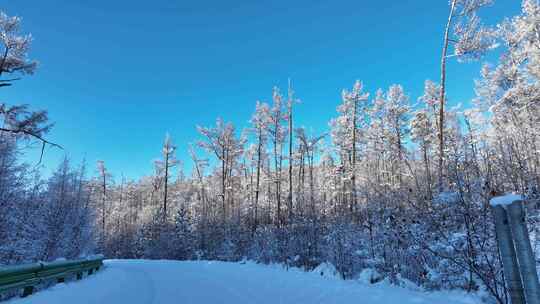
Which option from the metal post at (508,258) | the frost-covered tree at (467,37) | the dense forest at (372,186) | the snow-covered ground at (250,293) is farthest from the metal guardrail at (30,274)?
the frost-covered tree at (467,37)

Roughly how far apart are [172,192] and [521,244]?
56.6 meters

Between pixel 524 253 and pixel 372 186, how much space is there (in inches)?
168

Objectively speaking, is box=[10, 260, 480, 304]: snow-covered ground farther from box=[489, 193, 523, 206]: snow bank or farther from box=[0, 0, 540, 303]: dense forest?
box=[489, 193, 523, 206]: snow bank

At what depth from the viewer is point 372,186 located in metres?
5.75

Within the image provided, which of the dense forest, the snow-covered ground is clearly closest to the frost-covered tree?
the dense forest

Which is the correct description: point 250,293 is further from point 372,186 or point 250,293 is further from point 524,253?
point 524,253

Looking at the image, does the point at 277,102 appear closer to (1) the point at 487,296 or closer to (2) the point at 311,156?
(2) the point at 311,156

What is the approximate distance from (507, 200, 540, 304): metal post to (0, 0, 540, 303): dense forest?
233cm

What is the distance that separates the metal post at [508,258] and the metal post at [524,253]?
0.17ft

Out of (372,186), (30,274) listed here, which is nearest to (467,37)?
(372,186)

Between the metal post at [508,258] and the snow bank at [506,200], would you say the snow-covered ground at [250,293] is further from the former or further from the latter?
the snow bank at [506,200]

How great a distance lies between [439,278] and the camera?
16.4 ft

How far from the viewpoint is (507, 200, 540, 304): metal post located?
1.51 m

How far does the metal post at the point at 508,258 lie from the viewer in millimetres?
1642
